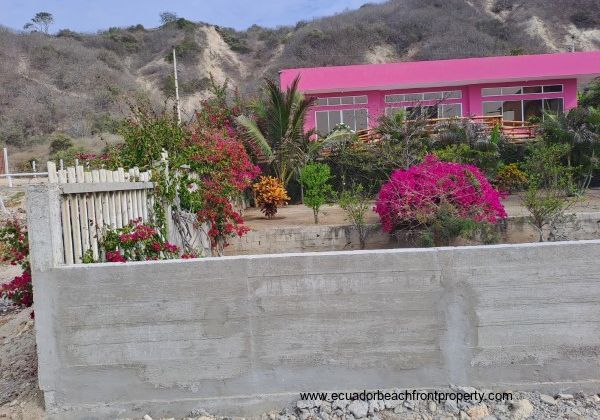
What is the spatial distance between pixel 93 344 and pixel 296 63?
51.7m

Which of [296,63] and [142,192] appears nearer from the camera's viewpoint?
[142,192]

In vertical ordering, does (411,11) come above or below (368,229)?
above

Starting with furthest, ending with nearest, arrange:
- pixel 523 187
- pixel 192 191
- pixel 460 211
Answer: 1. pixel 523 187
2. pixel 460 211
3. pixel 192 191

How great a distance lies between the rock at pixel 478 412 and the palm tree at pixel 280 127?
14.2 metres

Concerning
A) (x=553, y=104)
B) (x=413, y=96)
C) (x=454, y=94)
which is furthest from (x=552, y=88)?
(x=413, y=96)

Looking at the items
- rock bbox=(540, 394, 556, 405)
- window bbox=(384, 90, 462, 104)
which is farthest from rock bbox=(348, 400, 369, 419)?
window bbox=(384, 90, 462, 104)

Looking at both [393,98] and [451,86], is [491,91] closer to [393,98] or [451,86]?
[451,86]

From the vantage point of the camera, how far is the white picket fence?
421 centimetres

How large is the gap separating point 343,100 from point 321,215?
12452 millimetres

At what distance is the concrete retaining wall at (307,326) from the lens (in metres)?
4.01

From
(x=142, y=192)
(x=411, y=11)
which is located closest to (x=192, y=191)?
(x=142, y=192)

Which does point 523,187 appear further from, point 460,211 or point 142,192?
point 142,192

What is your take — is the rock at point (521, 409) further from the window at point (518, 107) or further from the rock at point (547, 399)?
the window at point (518, 107)

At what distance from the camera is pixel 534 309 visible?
4090 millimetres
